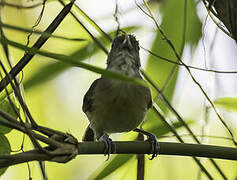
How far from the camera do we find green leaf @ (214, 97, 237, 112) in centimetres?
167

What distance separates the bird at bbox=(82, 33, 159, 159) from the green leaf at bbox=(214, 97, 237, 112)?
1.18 feet

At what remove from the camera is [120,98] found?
199cm

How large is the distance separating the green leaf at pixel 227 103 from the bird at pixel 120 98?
359mm

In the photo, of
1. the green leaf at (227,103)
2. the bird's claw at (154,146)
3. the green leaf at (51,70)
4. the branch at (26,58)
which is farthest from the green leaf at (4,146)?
the green leaf at (227,103)

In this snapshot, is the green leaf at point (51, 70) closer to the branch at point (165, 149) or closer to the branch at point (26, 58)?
the branch at point (26, 58)

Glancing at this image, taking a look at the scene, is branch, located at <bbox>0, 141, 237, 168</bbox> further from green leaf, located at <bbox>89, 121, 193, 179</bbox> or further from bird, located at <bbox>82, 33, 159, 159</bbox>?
bird, located at <bbox>82, 33, 159, 159</bbox>

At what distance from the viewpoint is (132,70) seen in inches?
83.0

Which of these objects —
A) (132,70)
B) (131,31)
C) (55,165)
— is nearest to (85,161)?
(55,165)

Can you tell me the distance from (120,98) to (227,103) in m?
0.53

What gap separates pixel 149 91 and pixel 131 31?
1.11ft

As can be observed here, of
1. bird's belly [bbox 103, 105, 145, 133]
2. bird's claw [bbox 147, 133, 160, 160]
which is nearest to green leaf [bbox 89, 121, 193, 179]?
bird's claw [bbox 147, 133, 160, 160]

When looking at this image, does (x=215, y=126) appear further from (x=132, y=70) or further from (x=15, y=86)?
(x=15, y=86)

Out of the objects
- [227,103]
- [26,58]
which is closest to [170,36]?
[227,103]

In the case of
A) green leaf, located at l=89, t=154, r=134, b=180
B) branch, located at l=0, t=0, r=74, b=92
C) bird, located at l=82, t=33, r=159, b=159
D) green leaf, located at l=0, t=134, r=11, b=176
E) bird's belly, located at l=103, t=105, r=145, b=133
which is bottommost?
green leaf, located at l=0, t=134, r=11, b=176
